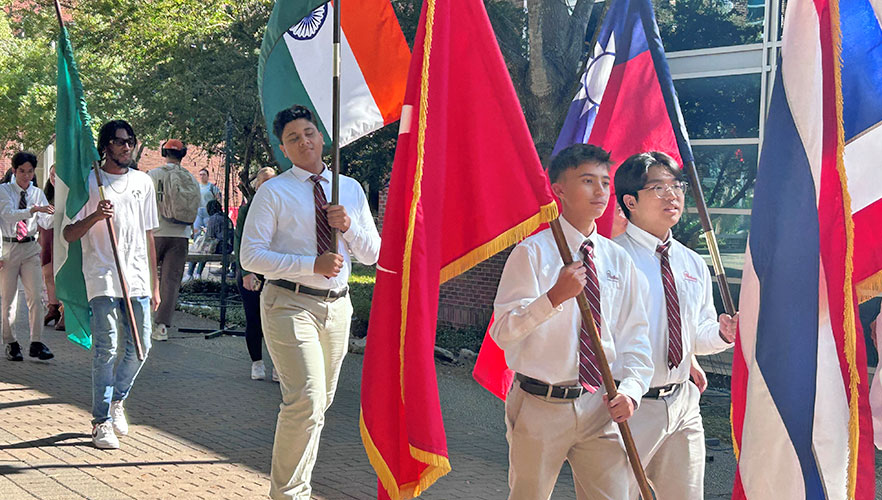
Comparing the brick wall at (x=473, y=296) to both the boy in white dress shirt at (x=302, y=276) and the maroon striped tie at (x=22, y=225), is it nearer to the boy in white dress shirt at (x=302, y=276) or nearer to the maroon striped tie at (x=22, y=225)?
the maroon striped tie at (x=22, y=225)

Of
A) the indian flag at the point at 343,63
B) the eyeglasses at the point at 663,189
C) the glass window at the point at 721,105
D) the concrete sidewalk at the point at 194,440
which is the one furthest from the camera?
the glass window at the point at 721,105

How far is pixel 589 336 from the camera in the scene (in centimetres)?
426

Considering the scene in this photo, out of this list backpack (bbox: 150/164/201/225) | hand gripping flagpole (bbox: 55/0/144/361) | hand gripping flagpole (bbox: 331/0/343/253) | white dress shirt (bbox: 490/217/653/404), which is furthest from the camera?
backpack (bbox: 150/164/201/225)

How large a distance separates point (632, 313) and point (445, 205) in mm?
906

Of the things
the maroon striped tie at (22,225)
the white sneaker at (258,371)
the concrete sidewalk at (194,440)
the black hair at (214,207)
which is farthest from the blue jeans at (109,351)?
the black hair at (214,207)

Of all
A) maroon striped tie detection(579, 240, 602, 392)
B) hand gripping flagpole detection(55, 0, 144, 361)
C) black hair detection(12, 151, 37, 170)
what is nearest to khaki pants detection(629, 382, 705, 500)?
maroon striped tie detection(579, 240, 602, 392)

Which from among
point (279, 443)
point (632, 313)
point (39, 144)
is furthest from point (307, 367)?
point (39, 144)

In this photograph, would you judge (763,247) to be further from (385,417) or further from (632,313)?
(385,417)

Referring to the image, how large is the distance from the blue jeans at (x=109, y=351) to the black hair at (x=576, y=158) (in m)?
4.03

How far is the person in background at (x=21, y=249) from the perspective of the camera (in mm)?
10781

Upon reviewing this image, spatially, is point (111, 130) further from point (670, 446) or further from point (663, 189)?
point (670, 446)

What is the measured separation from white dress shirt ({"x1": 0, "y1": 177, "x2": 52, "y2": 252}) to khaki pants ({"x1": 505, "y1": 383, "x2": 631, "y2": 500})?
791cm

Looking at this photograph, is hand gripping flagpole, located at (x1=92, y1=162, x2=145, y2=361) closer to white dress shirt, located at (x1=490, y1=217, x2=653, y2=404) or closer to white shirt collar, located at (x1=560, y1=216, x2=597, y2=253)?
white dress shirt, located at (x1=490, y1=217, x2=653, y2=404)

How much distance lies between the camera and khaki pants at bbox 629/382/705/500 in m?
4.45
